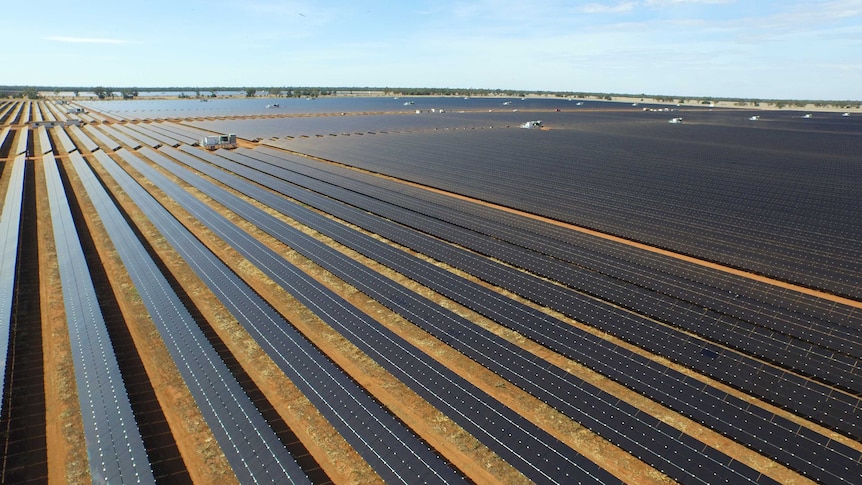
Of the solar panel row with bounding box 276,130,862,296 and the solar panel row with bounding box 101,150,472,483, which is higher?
the solar panel row with bounding box 276,130,862,296

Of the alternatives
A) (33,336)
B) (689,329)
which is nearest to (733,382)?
(689,329)

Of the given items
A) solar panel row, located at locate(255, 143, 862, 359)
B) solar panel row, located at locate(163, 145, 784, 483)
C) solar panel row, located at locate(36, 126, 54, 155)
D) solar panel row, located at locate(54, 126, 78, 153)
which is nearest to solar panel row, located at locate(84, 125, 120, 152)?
solar panel row, located at locate(54, 126, 78, 153)

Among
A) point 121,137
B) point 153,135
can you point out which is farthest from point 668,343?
point 153,135

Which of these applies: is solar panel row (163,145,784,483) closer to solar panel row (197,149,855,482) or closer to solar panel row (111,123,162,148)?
solar panel row (197,149,855,482)

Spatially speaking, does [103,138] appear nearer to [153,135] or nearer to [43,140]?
[43,140]

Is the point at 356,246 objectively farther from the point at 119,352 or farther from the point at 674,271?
the point at 674,271

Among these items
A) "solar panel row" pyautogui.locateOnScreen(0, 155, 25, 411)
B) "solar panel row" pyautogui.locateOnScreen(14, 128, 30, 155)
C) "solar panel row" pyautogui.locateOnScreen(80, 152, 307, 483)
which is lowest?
"solar panel row" pyautogui.locateOnScreen(80, 152, 307, 483)

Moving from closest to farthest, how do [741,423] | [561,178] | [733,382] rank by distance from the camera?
1. [741,423]
2. [733,382]
3. [561,178]
